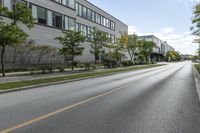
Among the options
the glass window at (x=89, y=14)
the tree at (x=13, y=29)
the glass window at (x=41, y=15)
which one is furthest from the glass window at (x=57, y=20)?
the tree at (x=13, y=29)

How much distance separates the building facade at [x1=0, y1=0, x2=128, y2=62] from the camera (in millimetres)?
32569

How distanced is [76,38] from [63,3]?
11.4m

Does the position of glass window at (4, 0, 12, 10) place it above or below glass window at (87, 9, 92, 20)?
below

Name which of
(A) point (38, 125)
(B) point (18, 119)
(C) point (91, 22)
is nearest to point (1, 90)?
(B) point (18, 119)

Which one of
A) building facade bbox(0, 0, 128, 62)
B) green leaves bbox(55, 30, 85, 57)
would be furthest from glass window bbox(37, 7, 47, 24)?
green leaves bbox(55, 30, 85, 57)

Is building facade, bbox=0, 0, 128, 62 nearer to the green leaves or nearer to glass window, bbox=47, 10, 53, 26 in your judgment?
glass window, bbox=47, 10, 53, 26

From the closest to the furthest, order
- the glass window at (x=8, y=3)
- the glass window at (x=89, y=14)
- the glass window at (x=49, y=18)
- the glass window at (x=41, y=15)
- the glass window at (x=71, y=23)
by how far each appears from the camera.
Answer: the glass window at (x=8, y=3)
the glass window at (x=41, y=15)
the glass window at (x=49, y=18)
the glass window at (x=71, y=23)
the glass window at (x=89, y=14)

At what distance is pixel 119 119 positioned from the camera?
6.18 metres

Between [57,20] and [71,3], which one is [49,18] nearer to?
[57,20]

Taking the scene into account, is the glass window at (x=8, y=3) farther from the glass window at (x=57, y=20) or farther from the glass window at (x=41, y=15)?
the glass window at (x=57, y=20)

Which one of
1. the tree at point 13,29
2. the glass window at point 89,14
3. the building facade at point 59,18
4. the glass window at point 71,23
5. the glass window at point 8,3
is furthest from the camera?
the glass window at point 89,14

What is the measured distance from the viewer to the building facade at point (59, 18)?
32.6 m

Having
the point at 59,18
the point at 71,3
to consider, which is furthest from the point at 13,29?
the point at 71,3

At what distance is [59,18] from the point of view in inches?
1516
